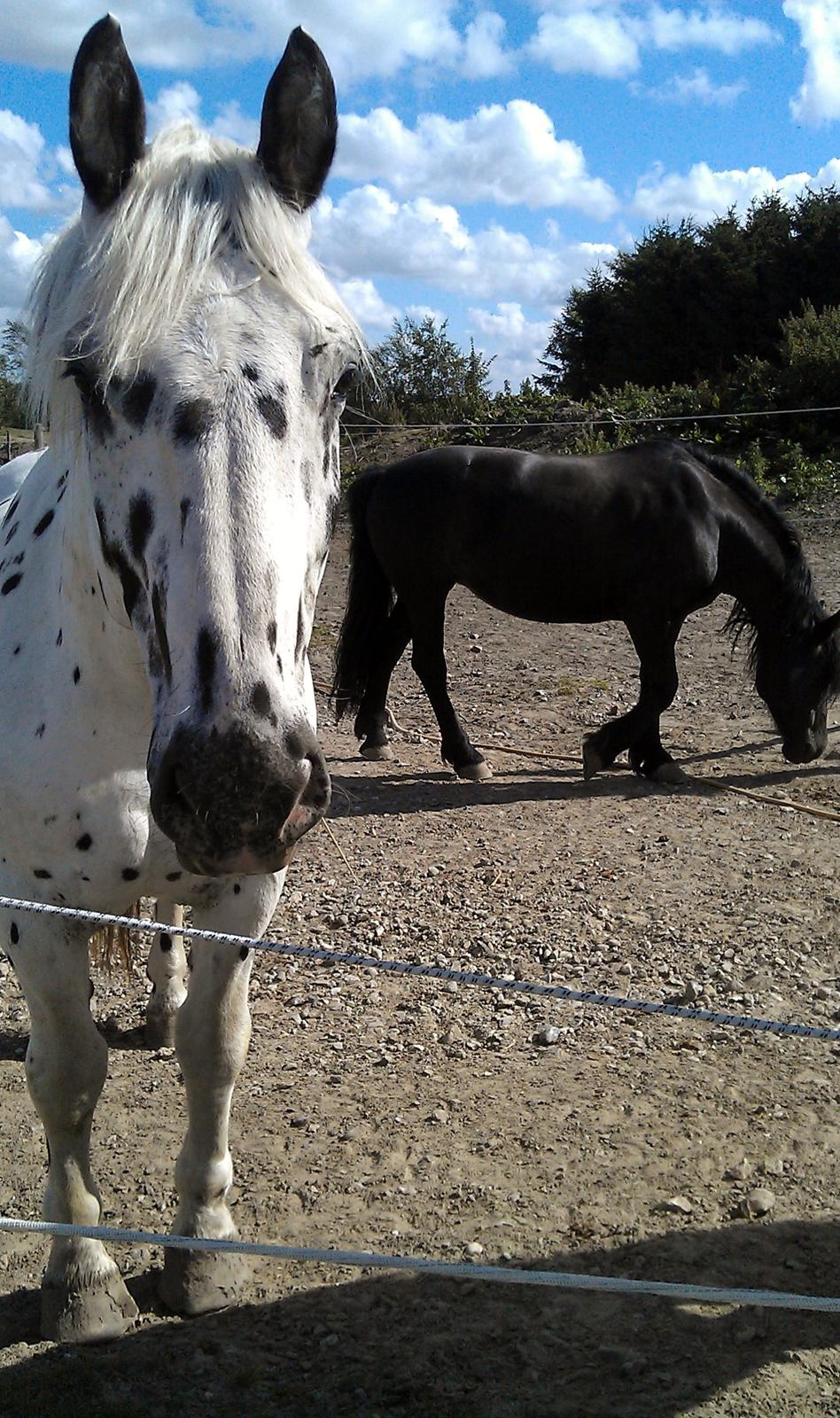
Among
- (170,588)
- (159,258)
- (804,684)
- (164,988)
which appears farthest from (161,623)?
(804,684)

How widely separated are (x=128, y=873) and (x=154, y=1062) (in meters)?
1.46

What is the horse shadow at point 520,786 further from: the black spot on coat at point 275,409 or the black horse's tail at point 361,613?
the black spot on coat at point 275,409

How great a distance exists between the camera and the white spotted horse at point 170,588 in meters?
1.58

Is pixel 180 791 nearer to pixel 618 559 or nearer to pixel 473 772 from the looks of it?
pixel 473 772

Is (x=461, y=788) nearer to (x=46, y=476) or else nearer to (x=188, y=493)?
(x=46, y=476)

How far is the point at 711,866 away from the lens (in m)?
4.99

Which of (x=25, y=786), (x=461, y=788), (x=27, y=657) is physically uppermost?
(x=27, y=657)

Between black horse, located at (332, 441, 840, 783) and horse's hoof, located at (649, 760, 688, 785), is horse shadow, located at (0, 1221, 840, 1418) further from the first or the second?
black horse, located at (332, 441, 840, 783)

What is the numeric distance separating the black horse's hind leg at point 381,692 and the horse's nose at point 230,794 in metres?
5.32

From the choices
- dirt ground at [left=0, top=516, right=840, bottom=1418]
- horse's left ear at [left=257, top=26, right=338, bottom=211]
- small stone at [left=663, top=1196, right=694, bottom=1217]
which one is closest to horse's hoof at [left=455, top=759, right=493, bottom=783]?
dirt ground at [left=0, top=516, right=840, bottom=1418]

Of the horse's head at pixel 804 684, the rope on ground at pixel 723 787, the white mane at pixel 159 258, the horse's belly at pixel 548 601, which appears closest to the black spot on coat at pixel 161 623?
the white mane at pixel 159 258

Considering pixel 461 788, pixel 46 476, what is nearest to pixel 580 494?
pixel 461 788

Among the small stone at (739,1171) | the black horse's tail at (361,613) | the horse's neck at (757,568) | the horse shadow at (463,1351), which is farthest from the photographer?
the black horse's tail at (361,613)

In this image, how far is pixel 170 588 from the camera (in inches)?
64.6
